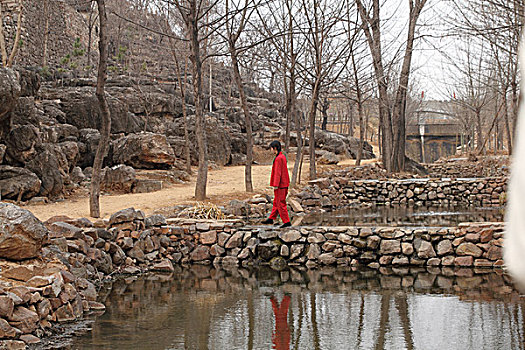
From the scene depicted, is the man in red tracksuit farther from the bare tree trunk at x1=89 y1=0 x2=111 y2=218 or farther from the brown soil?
the bare tree trunk at x1=89 y1=0 x2=111 y2=218

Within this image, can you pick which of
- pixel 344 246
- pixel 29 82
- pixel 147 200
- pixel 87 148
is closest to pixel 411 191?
pixel 147 200

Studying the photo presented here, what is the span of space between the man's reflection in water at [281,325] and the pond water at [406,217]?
5746mm

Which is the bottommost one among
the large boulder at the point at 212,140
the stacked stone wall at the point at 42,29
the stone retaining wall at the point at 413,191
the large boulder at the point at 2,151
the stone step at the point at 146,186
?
the stone retaining wall at the point at 413,191

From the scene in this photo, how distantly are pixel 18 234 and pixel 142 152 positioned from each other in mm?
14892

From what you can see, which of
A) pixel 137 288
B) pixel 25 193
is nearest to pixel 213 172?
pixel 25 193

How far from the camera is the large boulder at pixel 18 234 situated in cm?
648

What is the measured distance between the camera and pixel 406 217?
48.0 feet

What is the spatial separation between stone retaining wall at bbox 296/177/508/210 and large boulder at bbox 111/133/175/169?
6.61 m

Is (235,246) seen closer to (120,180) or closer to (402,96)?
(120,180)

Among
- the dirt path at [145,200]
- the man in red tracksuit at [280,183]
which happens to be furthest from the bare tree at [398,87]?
the man in red tracksuit at [280,183]

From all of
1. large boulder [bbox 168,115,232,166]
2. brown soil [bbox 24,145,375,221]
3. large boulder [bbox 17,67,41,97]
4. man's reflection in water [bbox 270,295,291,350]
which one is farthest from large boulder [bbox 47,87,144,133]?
man's reflection in water [bbox 270,295,291,350]

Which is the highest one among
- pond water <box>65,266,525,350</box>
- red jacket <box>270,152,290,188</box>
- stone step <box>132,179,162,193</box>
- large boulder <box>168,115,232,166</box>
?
large boulder <box>168,115,232,166</box>

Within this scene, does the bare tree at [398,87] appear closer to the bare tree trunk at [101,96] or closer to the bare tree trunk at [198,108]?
the bare tree trunk at [198,108]

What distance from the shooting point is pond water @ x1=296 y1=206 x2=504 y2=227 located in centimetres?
1290
